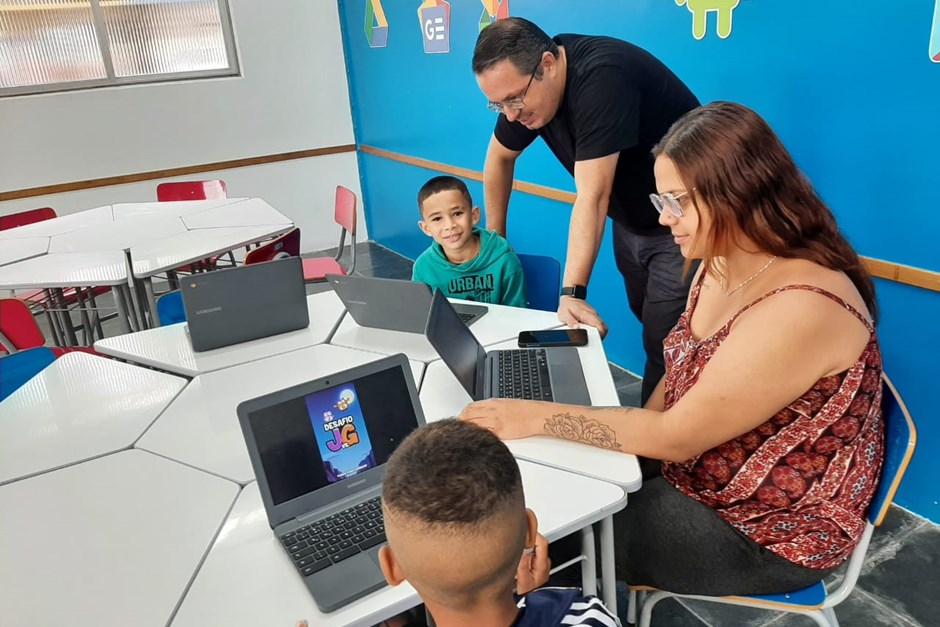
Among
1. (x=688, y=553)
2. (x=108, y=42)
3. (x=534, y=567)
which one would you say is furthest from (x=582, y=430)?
(x=108, y=42)

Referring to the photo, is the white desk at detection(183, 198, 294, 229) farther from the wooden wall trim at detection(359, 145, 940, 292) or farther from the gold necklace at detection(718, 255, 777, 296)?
the gold necklace at detection(718, 255, 777, 296)

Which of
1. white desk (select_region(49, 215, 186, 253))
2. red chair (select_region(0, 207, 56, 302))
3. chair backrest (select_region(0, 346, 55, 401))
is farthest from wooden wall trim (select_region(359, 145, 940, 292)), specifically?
red chair (select_region(0, 207, 56, 302))

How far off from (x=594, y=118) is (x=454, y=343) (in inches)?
33.1

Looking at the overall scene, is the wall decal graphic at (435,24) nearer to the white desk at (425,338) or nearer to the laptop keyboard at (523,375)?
the white desk at (425,338)

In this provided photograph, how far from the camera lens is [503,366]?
1.74 meters

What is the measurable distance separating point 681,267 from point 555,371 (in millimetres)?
757

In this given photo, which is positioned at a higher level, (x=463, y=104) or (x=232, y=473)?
(x=463, y=104)

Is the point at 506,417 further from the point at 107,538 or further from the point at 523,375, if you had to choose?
the point at 107,538

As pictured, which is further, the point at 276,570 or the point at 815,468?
the point at 815,468

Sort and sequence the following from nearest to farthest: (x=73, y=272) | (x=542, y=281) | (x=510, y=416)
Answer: (x=510, y=416) → (x=542, y=281) → (x=73, y=272)

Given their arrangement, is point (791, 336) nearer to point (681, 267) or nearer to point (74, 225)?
point (681, 267)

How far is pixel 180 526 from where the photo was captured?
1.23 m

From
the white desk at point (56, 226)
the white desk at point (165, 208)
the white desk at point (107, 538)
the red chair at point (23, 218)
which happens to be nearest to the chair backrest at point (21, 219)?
the red chair at point (23, 218)

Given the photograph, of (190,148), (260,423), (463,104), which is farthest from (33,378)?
(190,148)
